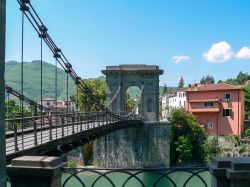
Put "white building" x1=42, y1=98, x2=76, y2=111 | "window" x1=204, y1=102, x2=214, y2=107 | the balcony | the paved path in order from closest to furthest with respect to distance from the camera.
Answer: the paved path
"white building" x1=42, y1=98, x2=76, y2=111
the balcony
"window" x1=204, y1=102, x2=214, y2=107

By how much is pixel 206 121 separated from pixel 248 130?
3.90 m

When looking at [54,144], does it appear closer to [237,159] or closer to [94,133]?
[94,133]

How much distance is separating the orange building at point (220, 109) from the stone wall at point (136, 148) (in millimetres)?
8475

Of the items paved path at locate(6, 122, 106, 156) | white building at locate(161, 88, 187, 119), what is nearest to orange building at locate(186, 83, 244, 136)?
white building at locate(161, 88, 187, 119)

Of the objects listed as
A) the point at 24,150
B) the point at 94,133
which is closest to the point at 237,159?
the point at 24,150

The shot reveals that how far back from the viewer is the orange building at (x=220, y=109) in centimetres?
3806

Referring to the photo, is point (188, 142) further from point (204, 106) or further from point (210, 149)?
point (204, 106)

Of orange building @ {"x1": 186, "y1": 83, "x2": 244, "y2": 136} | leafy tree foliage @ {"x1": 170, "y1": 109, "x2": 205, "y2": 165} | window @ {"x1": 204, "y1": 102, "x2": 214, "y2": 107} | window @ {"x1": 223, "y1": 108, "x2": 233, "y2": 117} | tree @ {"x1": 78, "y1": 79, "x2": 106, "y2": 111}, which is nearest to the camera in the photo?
leafy tree foliage @ {"x1": 170, "y1": 109, "x2": 205, "y2": 165}

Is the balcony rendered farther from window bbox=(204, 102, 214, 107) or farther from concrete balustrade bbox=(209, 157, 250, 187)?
concrete balustrade bbox=(209, 157, 250, 187)

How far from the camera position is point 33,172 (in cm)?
329

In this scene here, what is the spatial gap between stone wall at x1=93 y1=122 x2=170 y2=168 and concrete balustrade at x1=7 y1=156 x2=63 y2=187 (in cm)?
2785

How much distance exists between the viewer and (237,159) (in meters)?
3.54

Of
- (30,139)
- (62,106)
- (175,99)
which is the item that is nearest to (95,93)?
(175,99)

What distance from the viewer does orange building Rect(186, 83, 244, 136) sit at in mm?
38062
